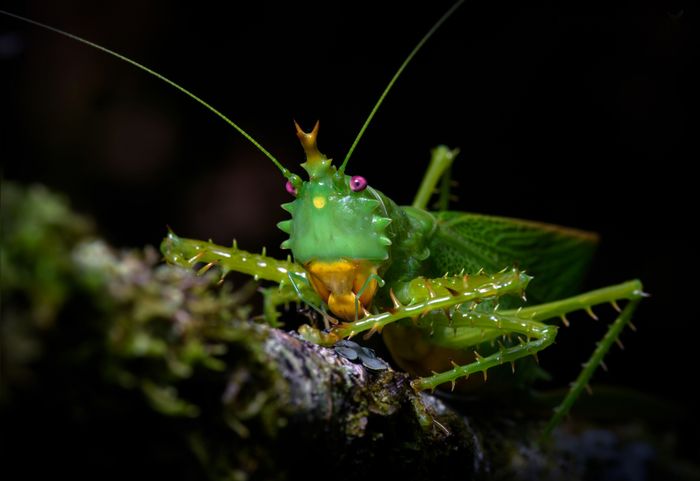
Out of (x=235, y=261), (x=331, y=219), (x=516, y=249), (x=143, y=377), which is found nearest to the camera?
(x=143, y=377)

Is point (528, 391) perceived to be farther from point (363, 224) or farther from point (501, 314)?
point (363, 224)

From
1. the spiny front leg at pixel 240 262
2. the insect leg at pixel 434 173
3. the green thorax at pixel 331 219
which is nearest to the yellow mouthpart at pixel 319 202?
the green thorax at pixel 331 219

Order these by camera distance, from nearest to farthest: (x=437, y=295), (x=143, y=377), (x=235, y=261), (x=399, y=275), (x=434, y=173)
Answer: (x=143, y=377), (x=437, y=295), (x=235, y=261), (x=399, y=275), (x=434, y=173)

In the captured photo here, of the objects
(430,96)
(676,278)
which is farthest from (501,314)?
(676,278)

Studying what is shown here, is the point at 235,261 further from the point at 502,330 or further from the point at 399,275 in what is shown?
the point at 502,330

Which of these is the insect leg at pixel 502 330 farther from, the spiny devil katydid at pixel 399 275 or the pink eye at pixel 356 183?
the pink eye at pixel 356 183

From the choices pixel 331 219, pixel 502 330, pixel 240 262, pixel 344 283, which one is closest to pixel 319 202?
pixel 331 219

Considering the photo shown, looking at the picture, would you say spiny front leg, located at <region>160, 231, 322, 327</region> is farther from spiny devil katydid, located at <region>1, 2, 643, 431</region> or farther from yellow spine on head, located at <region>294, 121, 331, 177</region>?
yellow spine on head, located at <region>294, 121, 331, 177</region>
